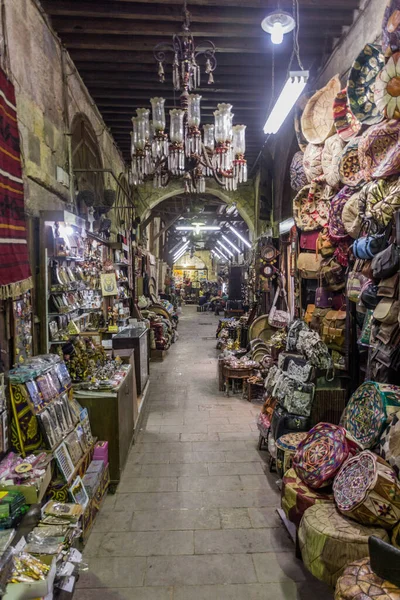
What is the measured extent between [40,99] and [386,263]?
3245mm

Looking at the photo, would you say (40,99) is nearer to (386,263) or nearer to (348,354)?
(386,263)

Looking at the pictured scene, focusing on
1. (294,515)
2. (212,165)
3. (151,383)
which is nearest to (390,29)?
(212,165)

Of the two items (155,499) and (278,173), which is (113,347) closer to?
(155,499)

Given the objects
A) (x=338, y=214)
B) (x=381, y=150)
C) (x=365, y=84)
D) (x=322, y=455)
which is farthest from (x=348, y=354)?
(x=365, y=84)

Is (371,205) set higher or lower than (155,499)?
higher

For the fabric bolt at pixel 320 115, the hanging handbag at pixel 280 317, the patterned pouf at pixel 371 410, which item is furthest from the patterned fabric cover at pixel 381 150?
the hanging handbag at pixel 280 317

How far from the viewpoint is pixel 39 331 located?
10.9 feet

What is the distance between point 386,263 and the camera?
7.77 ft

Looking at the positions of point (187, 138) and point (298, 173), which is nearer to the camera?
point (187, 138)

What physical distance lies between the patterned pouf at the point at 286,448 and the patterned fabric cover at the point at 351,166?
2.10 m

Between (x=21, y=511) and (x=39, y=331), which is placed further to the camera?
(x=39, y=331)

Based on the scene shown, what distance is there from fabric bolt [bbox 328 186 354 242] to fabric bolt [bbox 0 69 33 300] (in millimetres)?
2554

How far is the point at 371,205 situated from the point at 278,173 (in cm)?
465

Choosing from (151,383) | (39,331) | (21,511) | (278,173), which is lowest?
(151,383)
